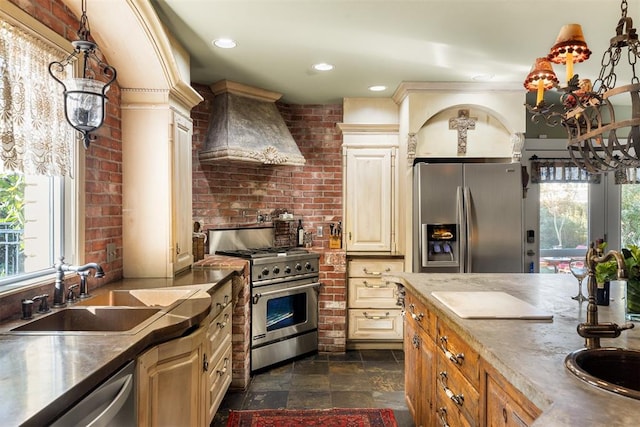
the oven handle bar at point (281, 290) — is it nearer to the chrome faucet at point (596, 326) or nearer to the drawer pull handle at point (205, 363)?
the drawer pull handle at point (205, 363)

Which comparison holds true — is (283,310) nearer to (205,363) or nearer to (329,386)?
(329,386)

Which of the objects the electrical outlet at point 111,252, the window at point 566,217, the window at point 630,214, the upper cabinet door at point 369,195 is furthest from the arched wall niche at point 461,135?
the electrical outlet at point 111,252

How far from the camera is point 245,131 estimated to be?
147 inches

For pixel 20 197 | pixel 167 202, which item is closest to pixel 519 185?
pixel 167 202

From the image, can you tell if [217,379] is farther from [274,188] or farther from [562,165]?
[562,165]

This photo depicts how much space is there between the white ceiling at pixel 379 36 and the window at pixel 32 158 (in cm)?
78

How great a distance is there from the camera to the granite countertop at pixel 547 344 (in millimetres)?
915

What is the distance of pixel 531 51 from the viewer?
300 centimetres

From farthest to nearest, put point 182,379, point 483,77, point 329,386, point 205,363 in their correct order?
1. point 483,77
2. point 329,386
3. point 205,363
4. point 182,379

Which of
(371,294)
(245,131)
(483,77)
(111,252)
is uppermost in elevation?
(483,77)

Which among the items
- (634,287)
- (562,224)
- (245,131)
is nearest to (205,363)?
(634,287)

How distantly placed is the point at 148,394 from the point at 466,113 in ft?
11.3

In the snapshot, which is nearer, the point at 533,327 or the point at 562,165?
the point at 533,327

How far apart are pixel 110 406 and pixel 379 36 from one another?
2.58 m
